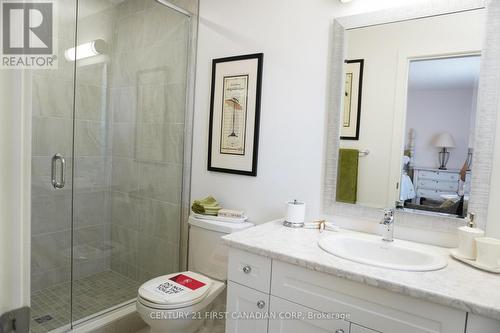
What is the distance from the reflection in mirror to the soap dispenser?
0.45 ft

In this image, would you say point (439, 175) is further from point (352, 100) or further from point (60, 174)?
point (60, 174)

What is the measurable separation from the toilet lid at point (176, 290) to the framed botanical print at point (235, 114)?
0.74 m

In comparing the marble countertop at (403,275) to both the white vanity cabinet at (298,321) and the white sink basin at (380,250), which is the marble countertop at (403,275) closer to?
the white sink basin at (380,250)

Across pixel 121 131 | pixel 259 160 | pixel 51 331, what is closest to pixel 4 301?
pixel 259 160

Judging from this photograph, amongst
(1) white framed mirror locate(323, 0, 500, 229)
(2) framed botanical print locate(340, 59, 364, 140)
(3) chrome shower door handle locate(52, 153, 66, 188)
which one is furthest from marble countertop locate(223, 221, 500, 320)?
(3) chrome shower door handle locate(52, 153, 66, 188)

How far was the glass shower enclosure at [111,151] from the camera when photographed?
2.31 metres

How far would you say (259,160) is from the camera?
2143 mm

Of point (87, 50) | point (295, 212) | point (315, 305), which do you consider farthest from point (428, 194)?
point (87, 50)

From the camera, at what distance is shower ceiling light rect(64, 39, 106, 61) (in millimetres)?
2312

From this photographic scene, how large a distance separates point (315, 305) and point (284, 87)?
1.24 metres

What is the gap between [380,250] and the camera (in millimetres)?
1572

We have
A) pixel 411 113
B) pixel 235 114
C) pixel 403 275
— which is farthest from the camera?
pixel 235 114

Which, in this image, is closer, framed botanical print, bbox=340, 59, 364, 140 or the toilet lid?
the toilet lid

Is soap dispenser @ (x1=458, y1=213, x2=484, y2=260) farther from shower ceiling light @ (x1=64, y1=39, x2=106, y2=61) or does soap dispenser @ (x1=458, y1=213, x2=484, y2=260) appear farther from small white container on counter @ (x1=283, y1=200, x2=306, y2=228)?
shower ceiling light @ (x1=64, y1=39, x2=106, y2=61)
